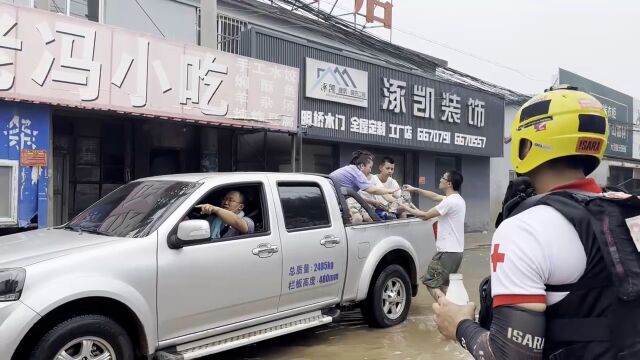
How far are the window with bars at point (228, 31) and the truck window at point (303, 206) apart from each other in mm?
7275

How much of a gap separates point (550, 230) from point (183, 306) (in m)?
3.11

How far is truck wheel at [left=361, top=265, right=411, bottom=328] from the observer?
5766 millimetres

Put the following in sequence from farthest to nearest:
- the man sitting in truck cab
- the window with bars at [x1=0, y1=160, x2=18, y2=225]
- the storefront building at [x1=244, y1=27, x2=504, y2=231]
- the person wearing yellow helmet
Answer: the storefront building at [x1=244, y1=27, x2=504, y2=231] → the window with bars at [x1=0, y1=160, x2=18, y2=225] → the man sitting in truck cab → the person wearing yellow helmet

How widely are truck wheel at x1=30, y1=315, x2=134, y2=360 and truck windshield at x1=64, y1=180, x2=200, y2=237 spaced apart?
717 millimetres

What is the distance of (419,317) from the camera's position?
6555 millimetres

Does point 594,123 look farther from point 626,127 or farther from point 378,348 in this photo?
point 626,127

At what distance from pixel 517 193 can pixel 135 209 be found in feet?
11.0

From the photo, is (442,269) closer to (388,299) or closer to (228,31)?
(388,299)

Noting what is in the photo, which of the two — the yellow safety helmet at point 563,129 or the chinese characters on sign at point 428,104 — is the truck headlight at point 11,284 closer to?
the yellow safety helmet at point 563,129

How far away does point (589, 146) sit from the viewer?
156 centimetres

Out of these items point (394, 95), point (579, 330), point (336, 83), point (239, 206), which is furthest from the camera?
point (394, 95)

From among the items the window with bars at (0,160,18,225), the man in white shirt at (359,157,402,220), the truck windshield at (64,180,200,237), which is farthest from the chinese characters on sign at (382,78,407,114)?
the truck windshield at (64,180,200,237)

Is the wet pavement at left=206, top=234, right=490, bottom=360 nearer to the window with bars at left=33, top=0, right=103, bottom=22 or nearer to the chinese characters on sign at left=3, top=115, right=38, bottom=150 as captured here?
the chinese characters on sign at left=3, top=115, right=38, bottom=150

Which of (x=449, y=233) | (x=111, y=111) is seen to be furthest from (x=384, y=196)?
(x=111, y=111)
